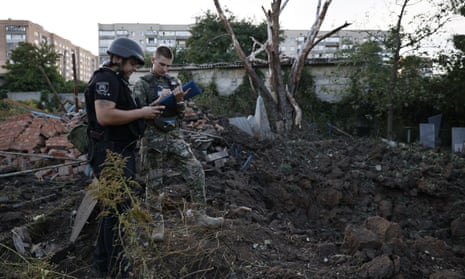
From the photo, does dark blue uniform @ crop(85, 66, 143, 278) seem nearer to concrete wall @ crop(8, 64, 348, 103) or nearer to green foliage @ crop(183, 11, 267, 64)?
concrete wall @ crop(8, 64, 348, 103)

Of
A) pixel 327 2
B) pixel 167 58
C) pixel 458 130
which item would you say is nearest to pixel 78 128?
pixel 167 58

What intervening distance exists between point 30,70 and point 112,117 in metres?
29.8

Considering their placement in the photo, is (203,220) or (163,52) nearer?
(203,220)

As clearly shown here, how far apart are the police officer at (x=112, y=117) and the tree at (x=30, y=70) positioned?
26420 millimetres

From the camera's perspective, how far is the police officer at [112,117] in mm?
2334

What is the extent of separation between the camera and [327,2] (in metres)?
10.5

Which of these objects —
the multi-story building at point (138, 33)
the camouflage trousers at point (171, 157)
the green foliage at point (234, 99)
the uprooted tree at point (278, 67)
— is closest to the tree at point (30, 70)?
the green foliage at point (234, 99)

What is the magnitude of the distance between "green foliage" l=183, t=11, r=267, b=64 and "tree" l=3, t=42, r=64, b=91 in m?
11.7

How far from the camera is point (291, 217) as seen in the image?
535cm

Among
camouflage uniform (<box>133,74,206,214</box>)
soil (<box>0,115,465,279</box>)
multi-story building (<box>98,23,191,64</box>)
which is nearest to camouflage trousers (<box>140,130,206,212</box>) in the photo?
camouflage uniform (<box>133,74,206,214</box>)

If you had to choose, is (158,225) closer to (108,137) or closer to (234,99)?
(108,137)

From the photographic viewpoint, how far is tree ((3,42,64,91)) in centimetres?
2728

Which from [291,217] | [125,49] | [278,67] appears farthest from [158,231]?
[278,67]

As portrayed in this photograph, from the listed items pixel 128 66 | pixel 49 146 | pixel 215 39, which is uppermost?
pixel 215 39
